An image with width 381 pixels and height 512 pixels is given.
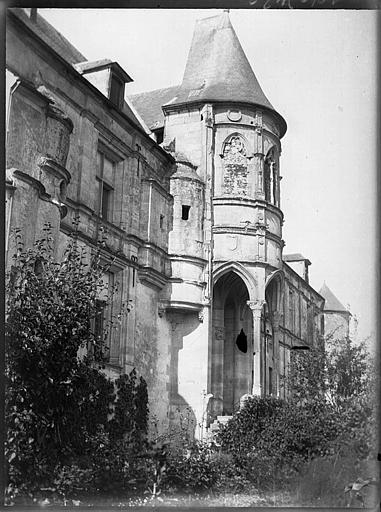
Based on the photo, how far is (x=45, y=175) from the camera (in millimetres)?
6520

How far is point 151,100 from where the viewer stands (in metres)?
7.54

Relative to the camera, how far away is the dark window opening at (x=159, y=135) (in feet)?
26.6

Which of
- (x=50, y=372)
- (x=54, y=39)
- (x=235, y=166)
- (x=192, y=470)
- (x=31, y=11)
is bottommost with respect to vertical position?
(x=192, y=470)

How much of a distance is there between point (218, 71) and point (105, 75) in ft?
4.88

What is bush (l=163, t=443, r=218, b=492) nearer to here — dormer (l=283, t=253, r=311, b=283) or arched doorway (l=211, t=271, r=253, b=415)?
arched doorway (l=211, t=271, r=253, b=415)

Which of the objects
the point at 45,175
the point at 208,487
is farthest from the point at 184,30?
Result: the point at 208,487

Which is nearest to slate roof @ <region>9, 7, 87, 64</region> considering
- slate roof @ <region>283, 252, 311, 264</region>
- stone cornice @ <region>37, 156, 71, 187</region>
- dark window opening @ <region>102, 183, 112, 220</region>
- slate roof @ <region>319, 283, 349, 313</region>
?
stone cornice @ <region>37, 156, 71, 187</region>

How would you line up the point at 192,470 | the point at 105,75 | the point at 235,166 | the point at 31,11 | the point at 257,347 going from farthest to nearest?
the point at 235,166
the point at 257,347
the point at 105,75
the point at 192,470
the point at 31,11

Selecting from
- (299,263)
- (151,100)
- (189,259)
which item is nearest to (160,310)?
(189,259)

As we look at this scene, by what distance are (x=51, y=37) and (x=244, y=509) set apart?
166 inches

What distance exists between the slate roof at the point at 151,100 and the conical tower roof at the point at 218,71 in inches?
4.6

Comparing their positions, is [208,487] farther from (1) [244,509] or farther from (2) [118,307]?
(2) [118,307]

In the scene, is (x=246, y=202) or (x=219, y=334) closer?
(x=219, y=334)

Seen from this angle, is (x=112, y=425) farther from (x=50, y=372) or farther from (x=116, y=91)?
(x=116, y=91)
